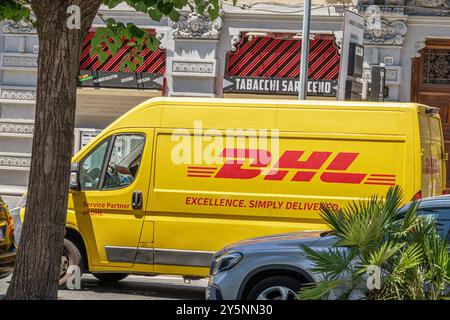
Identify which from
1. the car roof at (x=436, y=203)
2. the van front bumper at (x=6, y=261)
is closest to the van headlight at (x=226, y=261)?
the car roof at (x=436, y=203)

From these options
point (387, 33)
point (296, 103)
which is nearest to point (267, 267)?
point (296, 103)

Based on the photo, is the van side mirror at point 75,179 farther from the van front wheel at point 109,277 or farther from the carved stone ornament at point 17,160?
the carved stone ornament at point 17,160

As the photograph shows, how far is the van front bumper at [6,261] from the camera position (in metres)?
11.6

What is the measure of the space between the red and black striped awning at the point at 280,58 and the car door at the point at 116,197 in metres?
9.07

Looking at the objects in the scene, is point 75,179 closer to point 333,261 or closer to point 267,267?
point 267,267

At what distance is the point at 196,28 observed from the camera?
22047mm

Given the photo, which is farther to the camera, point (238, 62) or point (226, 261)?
point (238, 62)

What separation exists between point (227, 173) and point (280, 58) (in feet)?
31.7

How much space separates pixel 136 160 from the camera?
1300cm
